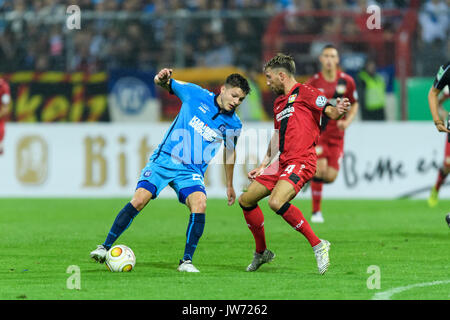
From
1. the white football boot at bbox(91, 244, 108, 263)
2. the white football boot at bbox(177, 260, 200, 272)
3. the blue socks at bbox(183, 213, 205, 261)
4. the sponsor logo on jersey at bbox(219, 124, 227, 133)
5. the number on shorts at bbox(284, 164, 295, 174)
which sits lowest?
the white football boot at bbox(177, 260, 200, 272)

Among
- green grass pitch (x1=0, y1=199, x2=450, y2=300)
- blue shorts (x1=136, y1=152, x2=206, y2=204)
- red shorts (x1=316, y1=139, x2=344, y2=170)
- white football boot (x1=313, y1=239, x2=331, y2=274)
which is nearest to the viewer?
green grass pitch (x1=0, y1=199, x2=450, y2=300)

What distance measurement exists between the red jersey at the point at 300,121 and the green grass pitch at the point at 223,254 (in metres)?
1.06

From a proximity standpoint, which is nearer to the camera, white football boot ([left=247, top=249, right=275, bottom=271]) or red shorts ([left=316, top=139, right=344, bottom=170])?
white football boot ([left=247, top=249, right=275, bottom=271])

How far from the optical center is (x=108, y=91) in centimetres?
1772

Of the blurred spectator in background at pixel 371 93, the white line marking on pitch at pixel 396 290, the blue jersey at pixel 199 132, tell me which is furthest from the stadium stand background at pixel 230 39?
the white line marking on pitch at pixel 396 290

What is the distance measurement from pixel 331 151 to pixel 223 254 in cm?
434

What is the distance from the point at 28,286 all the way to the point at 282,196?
2251 millimetres

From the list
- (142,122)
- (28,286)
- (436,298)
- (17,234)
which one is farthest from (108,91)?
(436,298)

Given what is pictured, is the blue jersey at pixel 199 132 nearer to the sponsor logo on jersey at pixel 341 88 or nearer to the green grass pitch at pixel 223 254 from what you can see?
the green grass pitch at pixel 223 254

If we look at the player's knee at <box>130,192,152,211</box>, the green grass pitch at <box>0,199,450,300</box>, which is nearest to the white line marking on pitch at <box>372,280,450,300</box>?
the green grass pitch at <box>0,199,450,300</box>

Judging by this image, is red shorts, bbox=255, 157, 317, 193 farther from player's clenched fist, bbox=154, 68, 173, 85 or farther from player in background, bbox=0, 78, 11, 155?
player in background, bbox=0, 78, 11, 155

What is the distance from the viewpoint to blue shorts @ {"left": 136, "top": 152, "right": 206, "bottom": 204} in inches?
328

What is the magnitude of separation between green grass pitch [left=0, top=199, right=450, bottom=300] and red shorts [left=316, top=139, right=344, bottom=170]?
2.73ft
